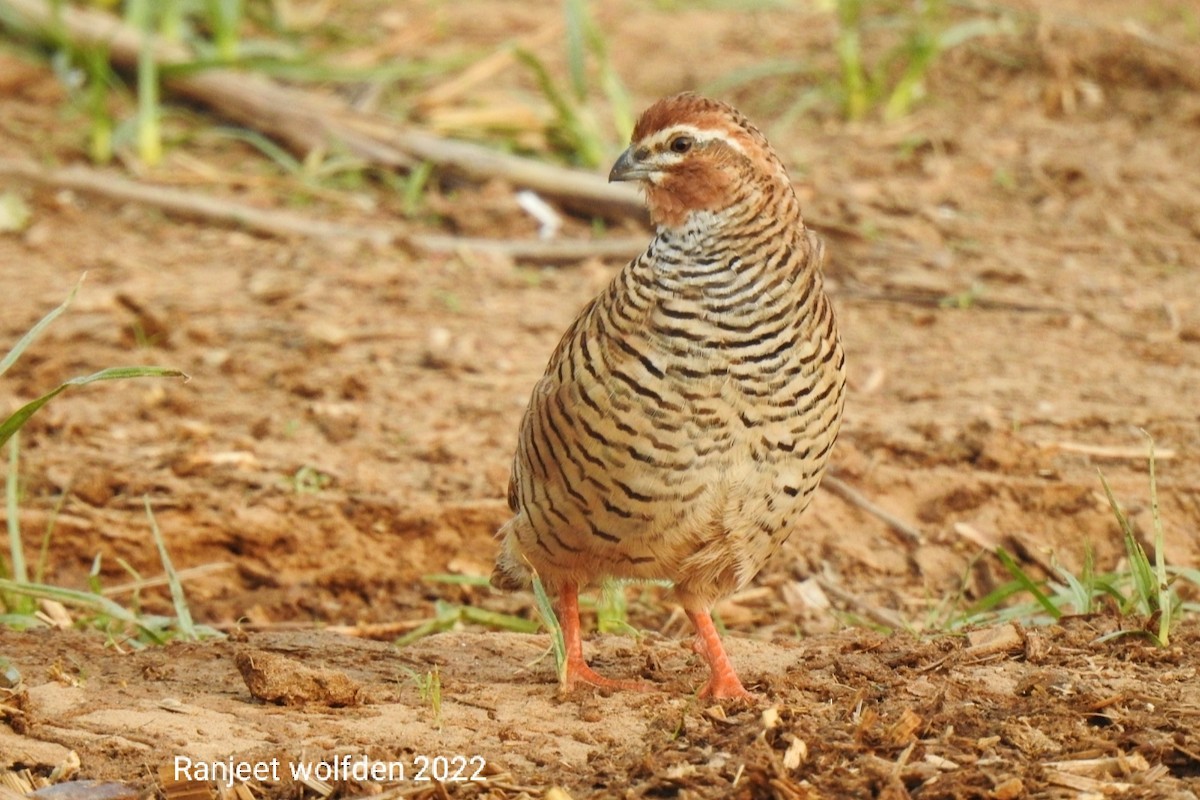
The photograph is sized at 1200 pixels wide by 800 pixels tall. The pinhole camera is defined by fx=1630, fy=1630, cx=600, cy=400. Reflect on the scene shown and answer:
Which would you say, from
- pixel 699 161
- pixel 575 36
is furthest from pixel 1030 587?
pixel 575 36

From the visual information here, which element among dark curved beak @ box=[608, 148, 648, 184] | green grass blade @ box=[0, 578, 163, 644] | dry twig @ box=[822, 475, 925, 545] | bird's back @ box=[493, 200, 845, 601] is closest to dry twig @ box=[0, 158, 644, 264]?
dry twig @ box=[822, 475, 925, 545]

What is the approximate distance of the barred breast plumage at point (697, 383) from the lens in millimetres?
3812

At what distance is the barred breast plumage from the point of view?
12.5 ft

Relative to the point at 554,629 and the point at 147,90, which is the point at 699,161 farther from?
the point at 147,90

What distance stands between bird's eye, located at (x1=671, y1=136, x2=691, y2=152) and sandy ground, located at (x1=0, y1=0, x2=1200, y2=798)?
126 cm

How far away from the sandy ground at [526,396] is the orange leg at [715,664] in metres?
0.07

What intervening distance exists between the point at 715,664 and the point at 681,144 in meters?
1.29

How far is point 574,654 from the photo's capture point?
4.23m

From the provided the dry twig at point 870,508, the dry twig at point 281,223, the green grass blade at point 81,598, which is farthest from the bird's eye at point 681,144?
the dry twig at point 281,223

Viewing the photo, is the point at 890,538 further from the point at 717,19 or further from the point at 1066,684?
the point at 717,19

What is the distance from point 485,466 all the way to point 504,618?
951 mm

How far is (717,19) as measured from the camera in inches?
444

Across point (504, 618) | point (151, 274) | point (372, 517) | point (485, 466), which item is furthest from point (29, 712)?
point (151, 274)

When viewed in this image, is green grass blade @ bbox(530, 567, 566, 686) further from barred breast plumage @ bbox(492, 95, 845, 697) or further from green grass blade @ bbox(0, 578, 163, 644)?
green grass blade @ bbox(0, 578, 163, 644)
